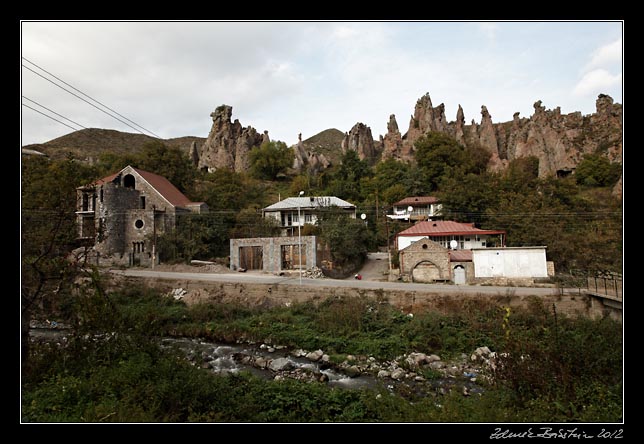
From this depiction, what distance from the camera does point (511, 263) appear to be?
21.6 m

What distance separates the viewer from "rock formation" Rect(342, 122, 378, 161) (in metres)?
77.8

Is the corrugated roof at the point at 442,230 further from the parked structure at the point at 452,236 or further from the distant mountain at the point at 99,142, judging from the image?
the distant mountain at the point at 99,142

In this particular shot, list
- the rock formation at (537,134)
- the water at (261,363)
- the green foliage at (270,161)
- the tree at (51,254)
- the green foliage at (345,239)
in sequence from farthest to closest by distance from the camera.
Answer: the green foliage at (270,161) → the rock formation at (537,134) → the green foliage at (345,239) → the water at (261,363) → the tree at (51,254)

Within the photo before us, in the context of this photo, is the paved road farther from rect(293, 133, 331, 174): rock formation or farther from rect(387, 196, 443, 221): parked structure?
rect(293, 133, 331, 174): rock formation

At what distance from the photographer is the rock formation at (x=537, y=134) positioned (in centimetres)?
5056

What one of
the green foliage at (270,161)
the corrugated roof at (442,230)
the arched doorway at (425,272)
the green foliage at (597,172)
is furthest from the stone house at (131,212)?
the green foliage at (597,172)

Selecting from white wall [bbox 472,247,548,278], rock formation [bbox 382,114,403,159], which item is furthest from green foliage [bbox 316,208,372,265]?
rock formation [bbox 382,114,403,159]

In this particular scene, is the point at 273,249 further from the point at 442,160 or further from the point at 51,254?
the point at 442,160

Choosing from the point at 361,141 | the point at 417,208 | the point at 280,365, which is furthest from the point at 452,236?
the point at 361,141

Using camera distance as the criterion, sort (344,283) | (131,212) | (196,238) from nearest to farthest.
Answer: (344,283), (196,238), (131,212)

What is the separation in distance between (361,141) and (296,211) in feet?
149

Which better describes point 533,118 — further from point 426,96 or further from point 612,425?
point 612,425

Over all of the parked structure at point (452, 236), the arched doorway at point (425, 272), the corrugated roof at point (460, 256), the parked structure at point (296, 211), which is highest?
the parked structure at point (296, 211)

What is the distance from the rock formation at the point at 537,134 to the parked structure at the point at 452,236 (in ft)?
81.4
